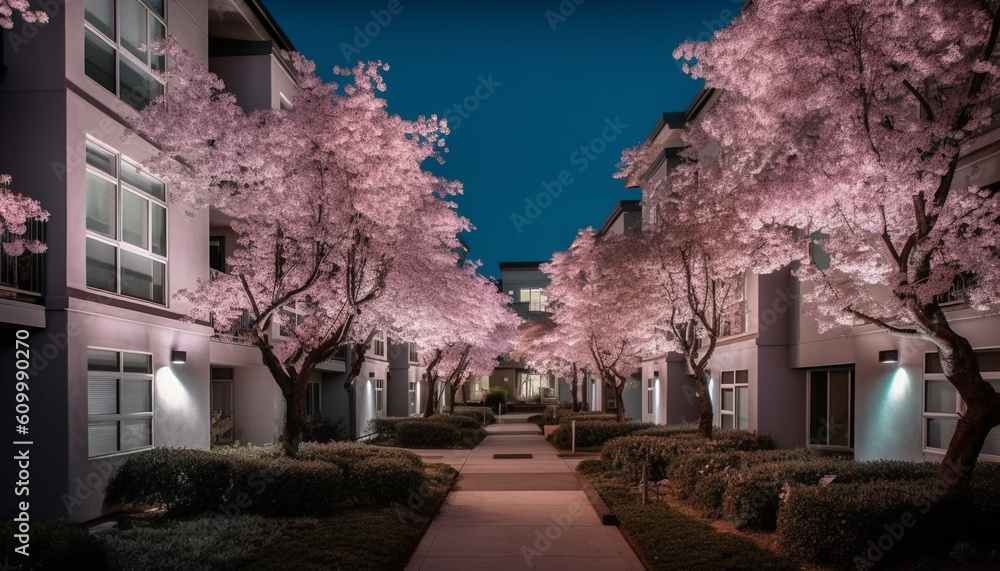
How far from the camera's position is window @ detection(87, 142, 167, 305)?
516 inches

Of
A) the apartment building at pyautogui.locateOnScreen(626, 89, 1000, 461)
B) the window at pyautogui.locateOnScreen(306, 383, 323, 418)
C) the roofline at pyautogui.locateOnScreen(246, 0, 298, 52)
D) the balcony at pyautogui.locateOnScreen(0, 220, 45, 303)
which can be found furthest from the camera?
the window at pyautogui.locateOnScreen(306, 383, 323, 418)

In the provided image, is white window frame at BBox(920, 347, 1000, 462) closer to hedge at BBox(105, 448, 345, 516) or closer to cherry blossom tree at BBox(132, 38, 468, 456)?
cherry blossom tree at BBox(132, 38, 468, 456)

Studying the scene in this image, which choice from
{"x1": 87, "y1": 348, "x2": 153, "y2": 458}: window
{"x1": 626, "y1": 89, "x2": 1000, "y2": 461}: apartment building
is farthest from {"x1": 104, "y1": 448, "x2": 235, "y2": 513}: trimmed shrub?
{"x1": 626, "y1": 89, "x2": 1000, "y2": 461}: apartment building

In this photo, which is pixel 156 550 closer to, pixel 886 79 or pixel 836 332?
pixel 886 79

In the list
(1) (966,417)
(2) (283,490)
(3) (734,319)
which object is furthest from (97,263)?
(3) (734,319)

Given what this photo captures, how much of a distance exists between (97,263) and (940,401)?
14.3m

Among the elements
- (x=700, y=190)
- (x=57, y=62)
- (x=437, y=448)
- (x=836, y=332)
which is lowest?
(x=437, y=448)

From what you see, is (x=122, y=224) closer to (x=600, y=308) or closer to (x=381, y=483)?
(x=381, y=483)

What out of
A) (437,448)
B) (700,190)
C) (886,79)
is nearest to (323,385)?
(437,448)

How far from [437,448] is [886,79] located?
69.0 ft

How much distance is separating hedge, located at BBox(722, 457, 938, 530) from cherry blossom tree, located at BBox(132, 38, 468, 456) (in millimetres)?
7522

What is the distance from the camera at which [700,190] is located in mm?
16672

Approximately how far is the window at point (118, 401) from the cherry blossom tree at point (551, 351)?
2005 centimetres

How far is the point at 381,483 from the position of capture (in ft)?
45.6
